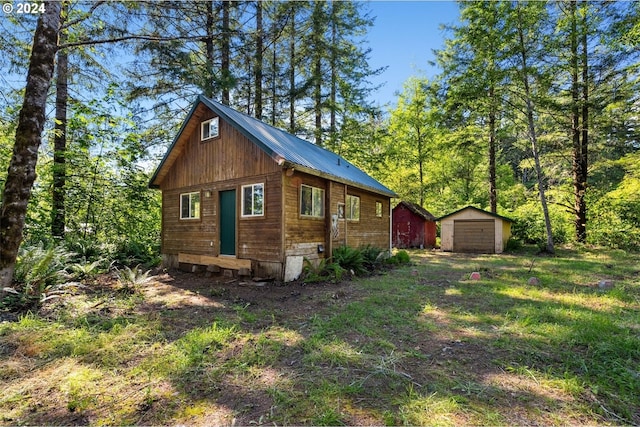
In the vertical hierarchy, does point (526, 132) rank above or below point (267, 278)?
above

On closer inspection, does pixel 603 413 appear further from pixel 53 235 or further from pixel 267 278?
pixel 53 235

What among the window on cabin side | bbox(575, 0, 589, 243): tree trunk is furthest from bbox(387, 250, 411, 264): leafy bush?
bbox(575, 0, 589, 243): tree trunk

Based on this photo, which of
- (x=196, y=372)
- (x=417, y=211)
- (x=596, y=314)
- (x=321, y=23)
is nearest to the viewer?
(x=196, y=372)

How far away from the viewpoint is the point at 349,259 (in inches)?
364

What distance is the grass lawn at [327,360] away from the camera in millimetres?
2457

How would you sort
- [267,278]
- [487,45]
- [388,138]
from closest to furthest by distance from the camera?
[267,278], [487,45], [388,138]

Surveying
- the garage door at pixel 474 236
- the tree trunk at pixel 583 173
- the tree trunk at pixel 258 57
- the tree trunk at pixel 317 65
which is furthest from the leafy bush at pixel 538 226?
the tree trunk at pixel 258 57

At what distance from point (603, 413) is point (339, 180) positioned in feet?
25.0

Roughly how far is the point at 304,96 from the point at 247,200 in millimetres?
8312

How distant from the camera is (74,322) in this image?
4434 mm

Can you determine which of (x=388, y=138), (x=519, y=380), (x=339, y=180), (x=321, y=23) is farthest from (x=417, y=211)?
(x=519, y=380)

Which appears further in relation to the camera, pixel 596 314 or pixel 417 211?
pixel 417 211

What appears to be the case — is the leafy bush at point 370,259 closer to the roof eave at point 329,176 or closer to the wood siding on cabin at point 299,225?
the wood siding on cabin at point 299,225

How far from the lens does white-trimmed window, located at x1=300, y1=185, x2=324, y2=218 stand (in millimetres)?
8539
